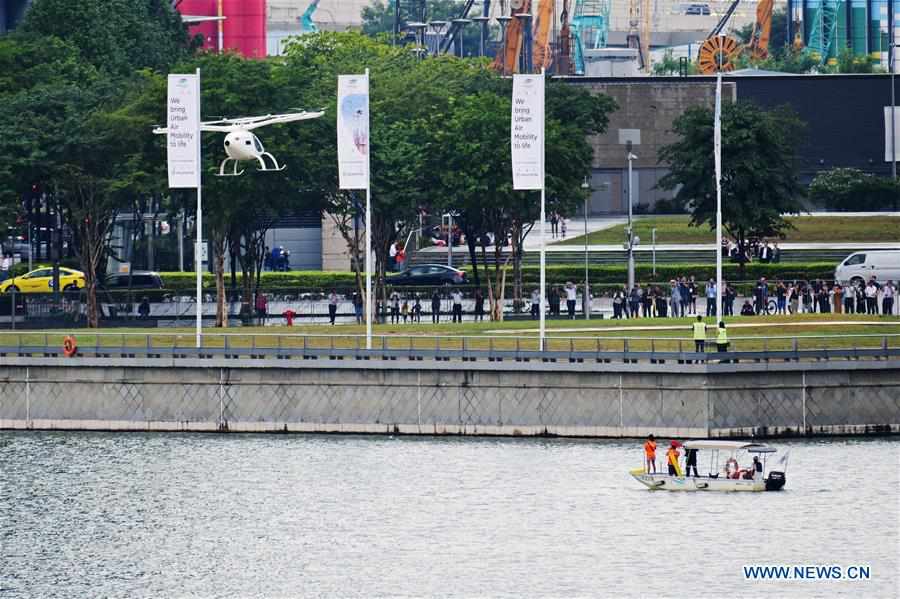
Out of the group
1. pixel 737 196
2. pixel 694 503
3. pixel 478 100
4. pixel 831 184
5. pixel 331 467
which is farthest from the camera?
pixel 831 184

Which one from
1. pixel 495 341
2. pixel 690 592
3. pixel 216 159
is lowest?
pixel 690 592

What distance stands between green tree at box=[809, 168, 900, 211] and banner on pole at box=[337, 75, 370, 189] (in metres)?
73.8

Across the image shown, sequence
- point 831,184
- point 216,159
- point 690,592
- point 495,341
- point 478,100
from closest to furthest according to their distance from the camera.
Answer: point 690,592
point 495,341
point 216,159
point 478,100
point 831,184

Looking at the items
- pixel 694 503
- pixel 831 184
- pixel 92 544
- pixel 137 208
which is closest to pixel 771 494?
pixel 694 503

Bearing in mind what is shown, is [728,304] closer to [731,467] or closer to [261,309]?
[261,309]

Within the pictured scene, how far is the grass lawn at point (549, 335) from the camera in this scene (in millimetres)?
Result: 84000

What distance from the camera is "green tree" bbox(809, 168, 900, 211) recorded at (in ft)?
503

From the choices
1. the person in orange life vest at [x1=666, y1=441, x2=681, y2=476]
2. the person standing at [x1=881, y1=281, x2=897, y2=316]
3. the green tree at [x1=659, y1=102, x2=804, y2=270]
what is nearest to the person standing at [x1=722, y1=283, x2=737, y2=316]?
the person standing at [x1=881, y1=281, x2=897, y2=316]

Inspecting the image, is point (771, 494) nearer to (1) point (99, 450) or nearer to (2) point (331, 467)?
(2) point (331, 467)

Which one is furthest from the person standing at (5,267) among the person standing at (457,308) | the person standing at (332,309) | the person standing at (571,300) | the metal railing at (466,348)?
the metal railing at (466,348)

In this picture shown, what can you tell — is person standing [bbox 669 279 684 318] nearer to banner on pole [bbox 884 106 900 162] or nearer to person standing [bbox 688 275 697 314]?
person standing [bbox 688 275 697 314]

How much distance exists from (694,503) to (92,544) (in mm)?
20442

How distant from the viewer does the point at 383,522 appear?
221ft

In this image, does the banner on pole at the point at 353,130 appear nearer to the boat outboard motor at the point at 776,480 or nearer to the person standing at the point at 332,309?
the person standing at the point at 332,309
